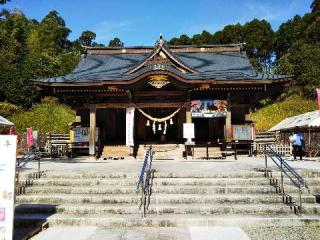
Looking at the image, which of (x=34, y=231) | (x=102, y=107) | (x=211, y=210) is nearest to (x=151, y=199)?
(x=211, y=210)

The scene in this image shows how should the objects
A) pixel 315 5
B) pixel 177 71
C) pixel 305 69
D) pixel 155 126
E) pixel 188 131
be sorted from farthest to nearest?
1. pixel 315 5
2. pixel 305 69
3. pixel 155 126
4. pixel 177 71
5. pixel 188 131

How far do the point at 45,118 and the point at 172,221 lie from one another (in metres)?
28.4

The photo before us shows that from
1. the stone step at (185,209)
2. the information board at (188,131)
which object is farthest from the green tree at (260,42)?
the stone step at (185,209)

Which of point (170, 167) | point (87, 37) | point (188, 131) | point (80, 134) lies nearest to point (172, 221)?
point (170, 167)

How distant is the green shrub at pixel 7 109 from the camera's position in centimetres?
3338

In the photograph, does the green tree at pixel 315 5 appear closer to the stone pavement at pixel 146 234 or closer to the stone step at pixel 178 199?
the stone step at pixel 178 199

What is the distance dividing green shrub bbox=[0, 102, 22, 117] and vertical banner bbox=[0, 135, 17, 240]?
3055 centimetres

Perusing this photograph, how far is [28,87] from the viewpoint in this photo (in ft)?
122

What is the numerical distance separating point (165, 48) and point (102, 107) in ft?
15.6

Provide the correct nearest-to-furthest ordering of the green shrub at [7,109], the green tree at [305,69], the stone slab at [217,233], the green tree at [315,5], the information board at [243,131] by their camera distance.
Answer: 1. the stone slab at [217,233]
2. the information board at [243,131]
3. the green shrub at [7,109]
4. the green tree at [305,69]
5. the green tree at [315,5]

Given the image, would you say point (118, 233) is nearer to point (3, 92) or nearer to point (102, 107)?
point (102, 107)

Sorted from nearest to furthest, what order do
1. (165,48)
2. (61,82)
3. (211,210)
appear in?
(211,210) → (61,82) → (165,48)

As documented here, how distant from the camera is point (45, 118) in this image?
108ft

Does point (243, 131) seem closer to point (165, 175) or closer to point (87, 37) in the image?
point (165, 175)
